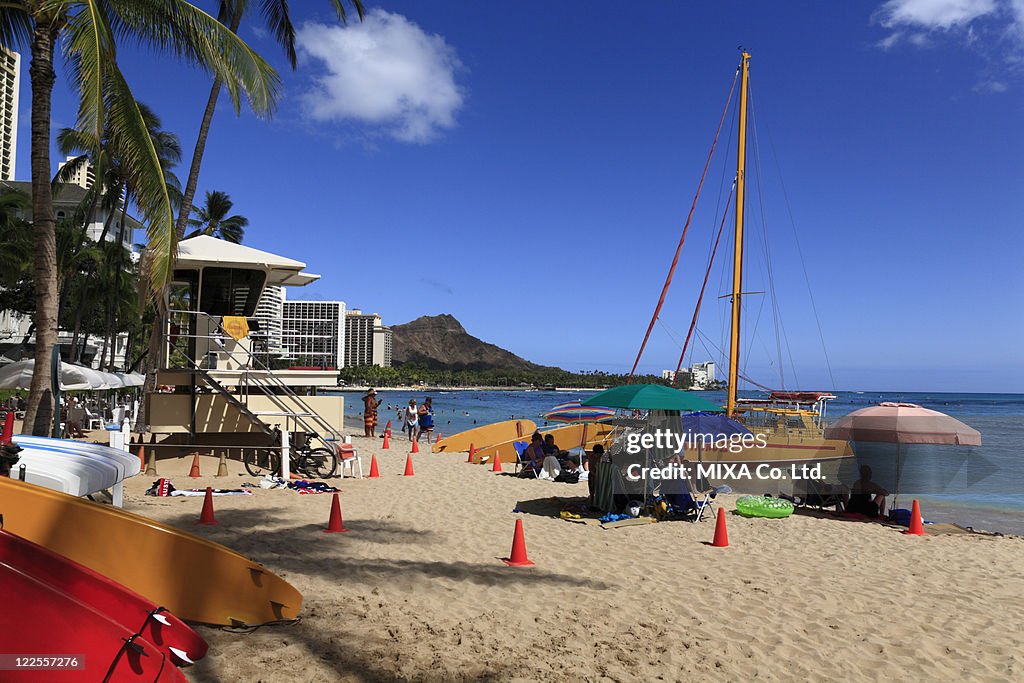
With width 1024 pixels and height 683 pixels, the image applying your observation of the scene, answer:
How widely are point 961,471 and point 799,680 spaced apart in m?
25.5

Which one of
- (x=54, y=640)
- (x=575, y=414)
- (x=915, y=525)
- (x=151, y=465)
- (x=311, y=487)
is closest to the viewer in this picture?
(x=54, y=640)

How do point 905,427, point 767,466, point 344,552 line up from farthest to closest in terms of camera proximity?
1. point 767,466
2. point 905,427
3. point 344,552

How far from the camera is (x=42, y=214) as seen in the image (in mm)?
10234

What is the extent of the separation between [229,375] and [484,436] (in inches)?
364

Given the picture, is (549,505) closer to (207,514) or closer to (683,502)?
(683,502)

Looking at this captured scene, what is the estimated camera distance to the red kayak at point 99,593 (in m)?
3.64

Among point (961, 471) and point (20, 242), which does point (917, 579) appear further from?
point (20, 242)

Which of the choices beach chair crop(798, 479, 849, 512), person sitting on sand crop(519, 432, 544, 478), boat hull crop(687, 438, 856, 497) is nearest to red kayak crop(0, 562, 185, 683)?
beach chair crop(798, 479, 849, 512)

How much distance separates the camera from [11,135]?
179 ft

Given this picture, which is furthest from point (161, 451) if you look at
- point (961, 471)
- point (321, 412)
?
point (961, 471)

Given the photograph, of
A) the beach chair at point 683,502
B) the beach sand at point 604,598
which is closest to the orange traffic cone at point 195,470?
the beach sand at point 604,598

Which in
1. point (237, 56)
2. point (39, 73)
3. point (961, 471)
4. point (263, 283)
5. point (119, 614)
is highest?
point (237, 56)

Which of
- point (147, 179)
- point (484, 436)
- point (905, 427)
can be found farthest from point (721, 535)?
point (484, 436)

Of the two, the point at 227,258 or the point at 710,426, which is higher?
the point at 227,258
